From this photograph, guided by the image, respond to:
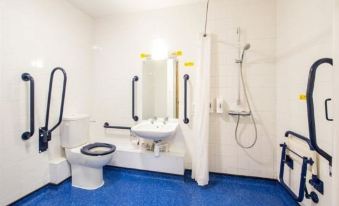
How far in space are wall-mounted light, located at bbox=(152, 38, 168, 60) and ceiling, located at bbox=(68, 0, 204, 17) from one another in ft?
1.63

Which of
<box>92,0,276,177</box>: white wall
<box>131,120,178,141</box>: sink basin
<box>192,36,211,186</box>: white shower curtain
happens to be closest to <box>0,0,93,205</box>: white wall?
<box>92,0,276,177</box>: white wall

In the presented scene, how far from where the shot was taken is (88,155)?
203cm

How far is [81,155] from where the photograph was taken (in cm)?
209

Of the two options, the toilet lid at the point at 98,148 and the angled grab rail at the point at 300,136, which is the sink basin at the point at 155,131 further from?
the angled grab rail at the point at 300,136

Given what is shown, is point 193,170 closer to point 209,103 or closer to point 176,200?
point 176,200

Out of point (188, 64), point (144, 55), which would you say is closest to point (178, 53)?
point (188, 64)

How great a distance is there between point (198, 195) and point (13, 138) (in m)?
2.16

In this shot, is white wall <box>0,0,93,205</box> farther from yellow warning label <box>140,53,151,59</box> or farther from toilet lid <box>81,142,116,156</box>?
yellow warning label <box>140,53,151,59</box>

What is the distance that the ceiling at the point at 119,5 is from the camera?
2.35 meters

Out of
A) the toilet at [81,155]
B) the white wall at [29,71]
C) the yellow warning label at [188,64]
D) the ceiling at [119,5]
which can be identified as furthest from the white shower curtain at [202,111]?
the white wall at [29,71]

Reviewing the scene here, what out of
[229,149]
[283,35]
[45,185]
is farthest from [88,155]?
[283,35]

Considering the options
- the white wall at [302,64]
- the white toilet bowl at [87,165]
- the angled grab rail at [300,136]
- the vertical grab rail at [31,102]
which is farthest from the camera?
the white toilet bowl at [87,165]

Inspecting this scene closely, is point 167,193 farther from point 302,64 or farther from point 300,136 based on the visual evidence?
point 302,64

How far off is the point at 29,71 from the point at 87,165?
1.31 metres
